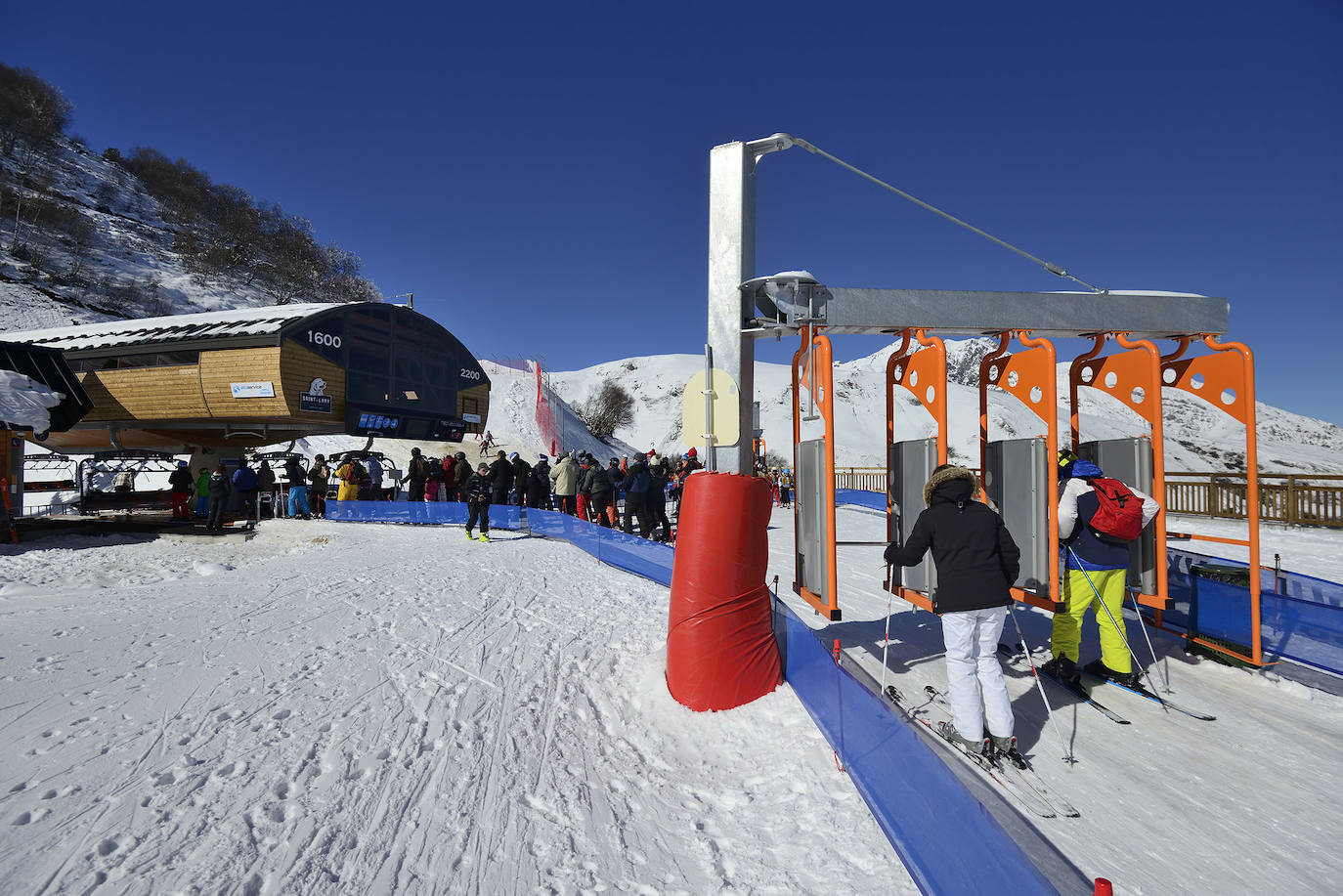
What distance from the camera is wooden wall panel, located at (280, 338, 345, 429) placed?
58.7 ft

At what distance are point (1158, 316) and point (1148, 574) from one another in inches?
82.9

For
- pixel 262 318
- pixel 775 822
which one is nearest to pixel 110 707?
pixel 775 822

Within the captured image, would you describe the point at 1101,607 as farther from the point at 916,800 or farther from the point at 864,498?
the point at 864,498

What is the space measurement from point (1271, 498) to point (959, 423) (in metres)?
41.7

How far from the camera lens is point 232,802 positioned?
113 inches

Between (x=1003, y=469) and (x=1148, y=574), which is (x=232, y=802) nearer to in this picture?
(x=1003, y=469)

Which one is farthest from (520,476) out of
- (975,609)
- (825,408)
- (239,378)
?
(975,609)

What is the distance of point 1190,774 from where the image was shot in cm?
347

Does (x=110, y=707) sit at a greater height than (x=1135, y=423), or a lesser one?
lesser

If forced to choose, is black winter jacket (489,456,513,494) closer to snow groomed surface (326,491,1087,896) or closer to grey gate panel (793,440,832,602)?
grey gate panel (793,440,832,602)

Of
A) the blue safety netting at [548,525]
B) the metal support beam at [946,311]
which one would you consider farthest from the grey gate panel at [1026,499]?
the blue safety netting at [548,525]

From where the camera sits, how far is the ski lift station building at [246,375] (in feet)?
59.4

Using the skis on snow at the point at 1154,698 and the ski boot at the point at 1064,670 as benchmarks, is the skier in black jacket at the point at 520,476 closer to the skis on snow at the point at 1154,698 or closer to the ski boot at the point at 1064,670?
the ski boot at the point at 1064,670

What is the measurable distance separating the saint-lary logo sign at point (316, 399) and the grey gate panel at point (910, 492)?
1841cm
